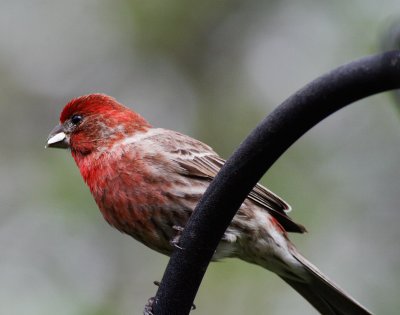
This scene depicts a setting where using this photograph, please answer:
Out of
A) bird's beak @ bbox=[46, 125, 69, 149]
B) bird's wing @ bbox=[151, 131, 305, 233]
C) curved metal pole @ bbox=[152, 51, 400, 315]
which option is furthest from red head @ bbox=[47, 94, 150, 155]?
curved metal pole @ bbox=[152, 51, 400, 315]

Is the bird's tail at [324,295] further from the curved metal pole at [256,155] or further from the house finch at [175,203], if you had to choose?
the curved metal pole at [256,155]

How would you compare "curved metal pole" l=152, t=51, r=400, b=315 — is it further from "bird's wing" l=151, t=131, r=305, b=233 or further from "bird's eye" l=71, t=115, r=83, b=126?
"bird's eye" l=71, t=115, r=83, b=126

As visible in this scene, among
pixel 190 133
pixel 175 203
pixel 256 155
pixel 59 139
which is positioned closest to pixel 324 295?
pixel 175 203

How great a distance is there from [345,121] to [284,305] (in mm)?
2109

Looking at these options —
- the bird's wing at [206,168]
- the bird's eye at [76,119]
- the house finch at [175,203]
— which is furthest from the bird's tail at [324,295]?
the bird's eye at [76,119]

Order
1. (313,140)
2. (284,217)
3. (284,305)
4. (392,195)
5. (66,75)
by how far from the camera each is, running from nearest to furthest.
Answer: (284,217) → (284,305) → (392,195) → (313,140) → (66,75)

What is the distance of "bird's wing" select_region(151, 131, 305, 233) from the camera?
15.3 ft

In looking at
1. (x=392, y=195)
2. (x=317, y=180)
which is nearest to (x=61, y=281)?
(x=317, y=180)

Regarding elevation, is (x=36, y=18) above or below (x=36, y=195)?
above

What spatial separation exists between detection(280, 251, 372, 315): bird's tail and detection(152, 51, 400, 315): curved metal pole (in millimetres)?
1197

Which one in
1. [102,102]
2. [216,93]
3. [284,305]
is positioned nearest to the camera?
[102,102]

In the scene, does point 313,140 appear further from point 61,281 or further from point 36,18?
point 36,18

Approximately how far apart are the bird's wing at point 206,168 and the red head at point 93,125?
307mm

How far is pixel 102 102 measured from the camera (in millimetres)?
5340
